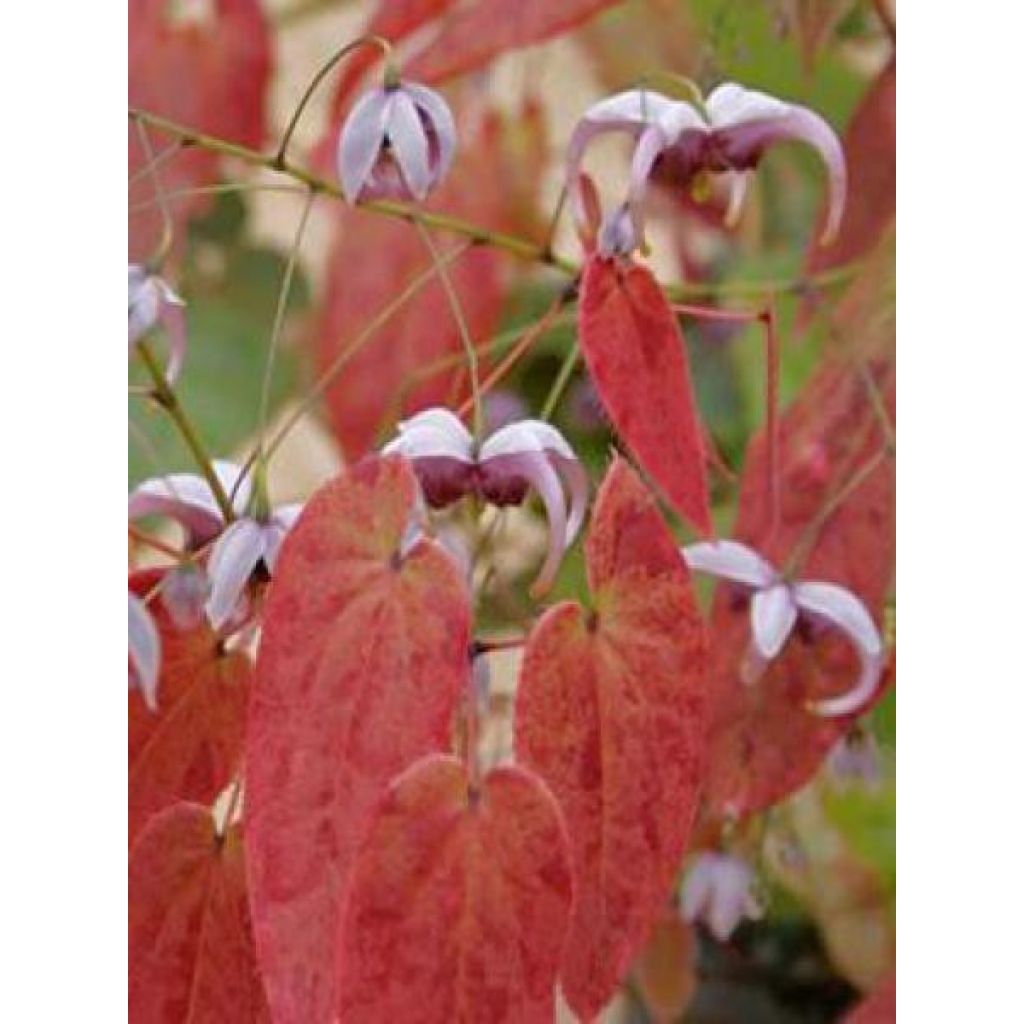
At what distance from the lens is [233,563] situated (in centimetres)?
95

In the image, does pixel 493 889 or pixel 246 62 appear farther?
pixel 246 62

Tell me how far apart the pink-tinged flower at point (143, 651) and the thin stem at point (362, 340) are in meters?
0.06

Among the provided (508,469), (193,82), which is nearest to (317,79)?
(193,82)

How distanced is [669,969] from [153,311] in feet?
0.81

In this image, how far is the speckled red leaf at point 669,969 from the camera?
1046 millimetres

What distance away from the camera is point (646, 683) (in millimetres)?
937

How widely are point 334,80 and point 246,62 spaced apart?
43 millimetres

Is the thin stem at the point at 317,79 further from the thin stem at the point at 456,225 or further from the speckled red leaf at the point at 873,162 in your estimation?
the speckled red leaf at the point at 873,162

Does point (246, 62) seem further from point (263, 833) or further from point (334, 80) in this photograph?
point (263, 833)

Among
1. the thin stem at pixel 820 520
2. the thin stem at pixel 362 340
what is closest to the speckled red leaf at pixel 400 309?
the thin stem at pixel 362 340

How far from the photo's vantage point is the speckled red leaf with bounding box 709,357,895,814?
100 centimetres

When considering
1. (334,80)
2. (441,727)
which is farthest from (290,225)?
(441,727)

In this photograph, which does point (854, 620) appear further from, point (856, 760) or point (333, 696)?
point (333, 696)

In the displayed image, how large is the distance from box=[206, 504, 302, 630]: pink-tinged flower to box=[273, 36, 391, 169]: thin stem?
0.36 ft
